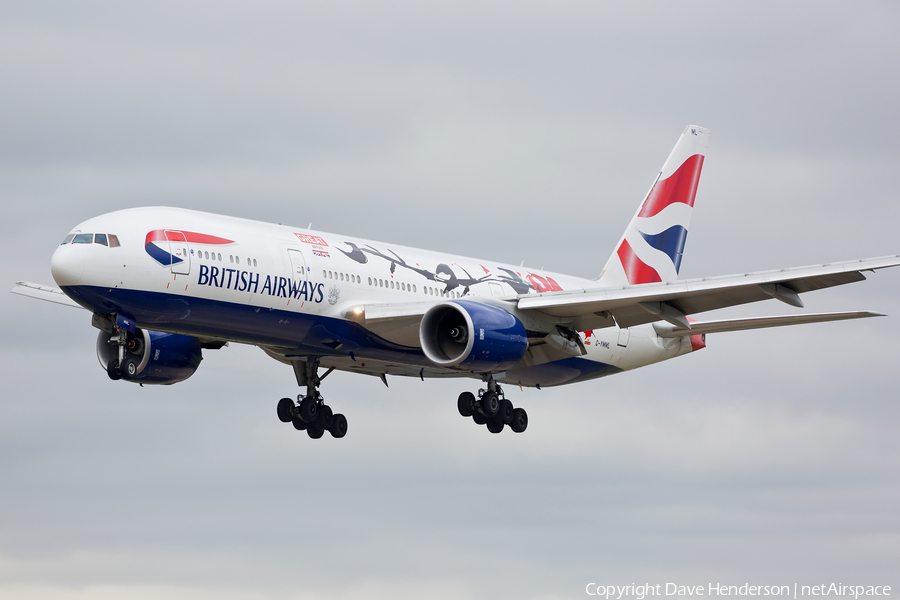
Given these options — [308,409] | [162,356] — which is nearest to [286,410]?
[308,409]

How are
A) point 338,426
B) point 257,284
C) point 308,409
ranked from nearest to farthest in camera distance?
point 257,284, point 308,409, point 338,426

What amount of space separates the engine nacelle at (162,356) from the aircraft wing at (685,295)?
1125cm

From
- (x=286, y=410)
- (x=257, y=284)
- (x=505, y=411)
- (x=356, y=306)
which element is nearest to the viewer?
(x=257, y=284)

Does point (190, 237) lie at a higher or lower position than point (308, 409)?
higher

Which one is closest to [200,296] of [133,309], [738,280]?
[133,309]

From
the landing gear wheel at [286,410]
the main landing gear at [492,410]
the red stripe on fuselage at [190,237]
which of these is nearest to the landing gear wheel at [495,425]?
the main landing gear at [492,410]

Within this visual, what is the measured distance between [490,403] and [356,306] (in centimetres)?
614

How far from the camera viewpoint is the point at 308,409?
148 ft

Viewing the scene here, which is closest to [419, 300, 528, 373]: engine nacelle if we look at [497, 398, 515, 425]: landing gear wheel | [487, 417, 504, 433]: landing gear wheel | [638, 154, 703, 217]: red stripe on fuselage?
[497, 398, 515, 425]: landing gear wheel

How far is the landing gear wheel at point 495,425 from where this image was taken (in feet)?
145

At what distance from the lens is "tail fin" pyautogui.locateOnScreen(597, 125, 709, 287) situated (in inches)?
2026

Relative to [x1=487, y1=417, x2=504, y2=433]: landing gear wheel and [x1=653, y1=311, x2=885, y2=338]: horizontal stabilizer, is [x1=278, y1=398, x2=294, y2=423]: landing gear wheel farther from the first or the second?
[x1=653, y1=311, x2=885, y2=338]: horizontal stabilizer

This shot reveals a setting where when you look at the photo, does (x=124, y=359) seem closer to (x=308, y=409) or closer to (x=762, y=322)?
(x=308, y=409)

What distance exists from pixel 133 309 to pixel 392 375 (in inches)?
464
